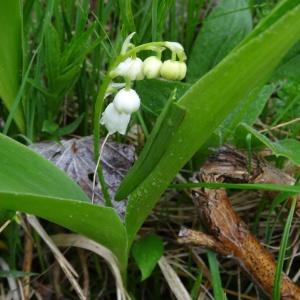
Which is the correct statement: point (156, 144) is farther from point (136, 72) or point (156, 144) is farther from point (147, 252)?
point (147, 252)

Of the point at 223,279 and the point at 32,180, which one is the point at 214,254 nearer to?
the point at 223,279

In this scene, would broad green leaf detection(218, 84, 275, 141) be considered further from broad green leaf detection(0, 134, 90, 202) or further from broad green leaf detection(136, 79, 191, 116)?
broad green leaf detection(0, 134, 90, 202)

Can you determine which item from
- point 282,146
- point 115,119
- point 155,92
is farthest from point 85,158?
point 282,146

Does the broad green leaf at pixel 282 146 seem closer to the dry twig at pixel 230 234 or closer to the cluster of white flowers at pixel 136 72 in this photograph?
the dry twig at pixel 230 234

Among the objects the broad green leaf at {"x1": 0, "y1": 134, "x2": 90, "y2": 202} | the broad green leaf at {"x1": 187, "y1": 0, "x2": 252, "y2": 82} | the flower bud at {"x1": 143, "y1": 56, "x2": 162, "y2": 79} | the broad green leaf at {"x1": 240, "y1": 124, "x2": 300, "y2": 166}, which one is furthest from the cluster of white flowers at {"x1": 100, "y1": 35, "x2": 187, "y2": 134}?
the broad green leaf at {"x1": 187, "y1": 0, "x2": 252, "y2": 82}

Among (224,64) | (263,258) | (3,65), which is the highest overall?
(224,64)

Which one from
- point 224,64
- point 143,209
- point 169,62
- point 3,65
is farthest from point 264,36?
point 3,65
